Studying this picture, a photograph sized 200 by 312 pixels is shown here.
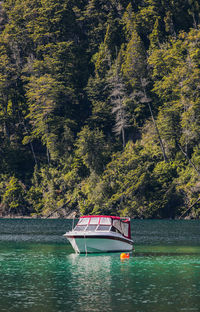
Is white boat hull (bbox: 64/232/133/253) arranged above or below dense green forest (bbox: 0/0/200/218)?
below

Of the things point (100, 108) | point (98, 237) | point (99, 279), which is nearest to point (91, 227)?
point (98, 237)

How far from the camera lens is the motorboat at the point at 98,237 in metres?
50.7

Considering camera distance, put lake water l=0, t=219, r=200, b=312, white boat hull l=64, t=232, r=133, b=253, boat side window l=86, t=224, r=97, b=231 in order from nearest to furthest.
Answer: lake water l=0, t=219, r=200, b=312 < white boat hull l=64, t=232, r=133, b=253 < boat side window l=86, t=224, r=97, b=231

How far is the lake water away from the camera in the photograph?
29.0 metres

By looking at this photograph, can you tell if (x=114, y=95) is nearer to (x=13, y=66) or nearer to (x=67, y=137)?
(x=67, y=137)

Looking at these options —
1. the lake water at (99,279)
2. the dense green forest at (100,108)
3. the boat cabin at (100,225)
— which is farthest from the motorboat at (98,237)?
the dense green forest at (100,108)

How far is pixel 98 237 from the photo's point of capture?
5062 cm

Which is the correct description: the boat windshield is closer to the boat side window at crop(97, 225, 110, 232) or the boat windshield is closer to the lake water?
the boat side window at crop(97, 225, 110, 232)

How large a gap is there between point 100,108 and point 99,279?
87.6 m

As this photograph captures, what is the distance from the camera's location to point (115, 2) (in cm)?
13612

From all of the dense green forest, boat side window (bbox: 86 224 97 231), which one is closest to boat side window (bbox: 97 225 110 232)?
boat side window (bbox: 86 224 97 231)

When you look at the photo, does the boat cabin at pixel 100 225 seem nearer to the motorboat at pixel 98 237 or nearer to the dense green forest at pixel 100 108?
the motorboat at pixel 98 237

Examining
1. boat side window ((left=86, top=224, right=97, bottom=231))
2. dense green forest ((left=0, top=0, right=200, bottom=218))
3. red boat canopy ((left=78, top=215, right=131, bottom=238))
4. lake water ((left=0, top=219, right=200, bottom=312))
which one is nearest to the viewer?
lake water ((left=0, top=219, right=200, bottom=312))

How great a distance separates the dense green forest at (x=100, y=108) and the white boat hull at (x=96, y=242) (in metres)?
51.2
